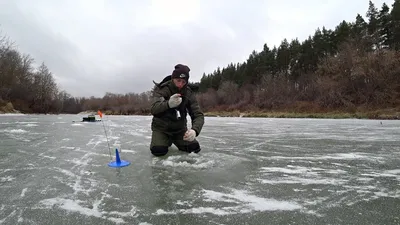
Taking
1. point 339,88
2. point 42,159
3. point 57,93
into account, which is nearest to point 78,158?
point 42,159

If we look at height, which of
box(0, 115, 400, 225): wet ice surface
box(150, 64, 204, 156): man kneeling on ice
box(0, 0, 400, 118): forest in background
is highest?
box(0, 0, 400, 118): forest in background

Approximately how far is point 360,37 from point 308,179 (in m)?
42.8

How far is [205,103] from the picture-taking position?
221ft

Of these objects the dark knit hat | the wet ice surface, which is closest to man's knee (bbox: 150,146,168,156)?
the wet ice surface

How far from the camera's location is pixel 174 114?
4254 mm

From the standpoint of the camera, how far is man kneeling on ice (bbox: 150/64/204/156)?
3965mm

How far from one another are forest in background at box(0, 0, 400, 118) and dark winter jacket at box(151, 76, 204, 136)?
2684 centimetres

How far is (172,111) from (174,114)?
0.22ft

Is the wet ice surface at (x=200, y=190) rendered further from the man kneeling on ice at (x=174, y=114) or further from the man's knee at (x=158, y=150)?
the man kneeling on ice at (x=174, y=114)

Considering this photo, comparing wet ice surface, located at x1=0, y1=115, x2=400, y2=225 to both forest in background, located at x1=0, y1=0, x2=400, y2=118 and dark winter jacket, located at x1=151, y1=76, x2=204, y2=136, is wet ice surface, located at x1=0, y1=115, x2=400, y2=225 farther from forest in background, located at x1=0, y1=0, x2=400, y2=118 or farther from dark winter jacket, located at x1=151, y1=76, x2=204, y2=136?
forest in background, located at x1=0, y1=0, x2=400, y2=118

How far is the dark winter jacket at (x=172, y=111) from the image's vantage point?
4069 millimetres

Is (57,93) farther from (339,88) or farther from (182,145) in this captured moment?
(182,145)

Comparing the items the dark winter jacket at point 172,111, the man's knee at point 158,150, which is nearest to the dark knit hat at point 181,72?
the dark winter jacket at point 172,111

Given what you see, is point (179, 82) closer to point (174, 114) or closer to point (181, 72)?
point (181, 72)
